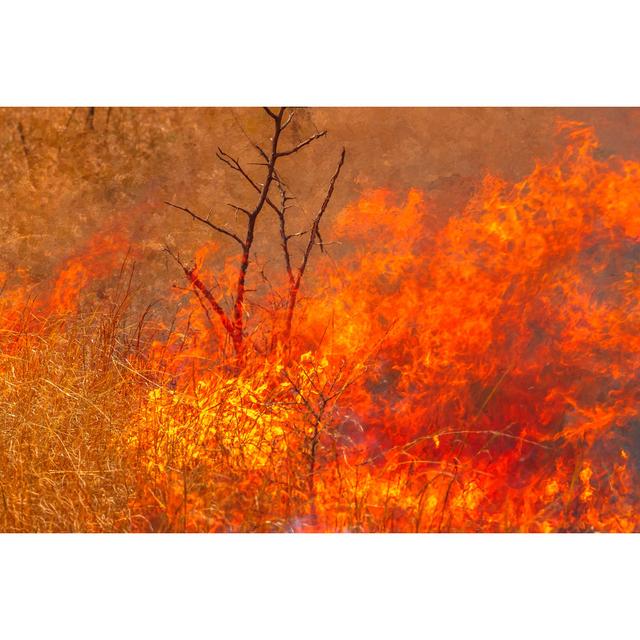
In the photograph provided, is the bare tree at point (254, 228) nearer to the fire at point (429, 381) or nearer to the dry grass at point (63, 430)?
the fire at point (429, 381)

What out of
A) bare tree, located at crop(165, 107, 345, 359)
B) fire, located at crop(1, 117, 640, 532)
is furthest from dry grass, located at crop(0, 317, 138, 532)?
bare tree, located at crop(165, 107, 345, 359)

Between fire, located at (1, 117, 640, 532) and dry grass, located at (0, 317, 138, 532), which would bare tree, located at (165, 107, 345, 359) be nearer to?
fire, located at (1, 117, 640, 532)

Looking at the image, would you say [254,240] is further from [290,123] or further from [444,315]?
[444,315]

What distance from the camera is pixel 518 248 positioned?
3.94m

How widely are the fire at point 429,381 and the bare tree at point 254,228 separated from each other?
0.05m

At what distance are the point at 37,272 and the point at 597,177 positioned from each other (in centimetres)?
257

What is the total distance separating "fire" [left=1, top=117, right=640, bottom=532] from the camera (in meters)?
3.87

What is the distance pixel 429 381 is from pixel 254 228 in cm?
104

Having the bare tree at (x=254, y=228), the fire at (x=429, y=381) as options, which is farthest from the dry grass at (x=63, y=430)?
the bare tree at (x=254, y=228)

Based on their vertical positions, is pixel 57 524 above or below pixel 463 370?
below

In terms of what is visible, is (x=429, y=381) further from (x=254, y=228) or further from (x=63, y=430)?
(x=63, y=430)

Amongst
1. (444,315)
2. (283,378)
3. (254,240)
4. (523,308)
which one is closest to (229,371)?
(283,378)

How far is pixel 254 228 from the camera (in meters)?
3.98

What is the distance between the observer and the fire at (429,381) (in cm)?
387
